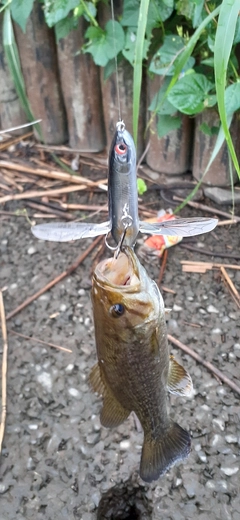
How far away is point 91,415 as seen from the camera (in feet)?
5.45

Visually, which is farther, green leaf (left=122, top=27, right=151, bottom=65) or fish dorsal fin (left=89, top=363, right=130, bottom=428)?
green leaf (left=122, top=27, right=151, bottom=65)

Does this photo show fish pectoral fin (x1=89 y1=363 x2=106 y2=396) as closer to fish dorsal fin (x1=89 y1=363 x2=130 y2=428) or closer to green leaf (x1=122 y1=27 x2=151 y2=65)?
fish dorsal fin (x1=89 y1=363 x2=130 y2=428)

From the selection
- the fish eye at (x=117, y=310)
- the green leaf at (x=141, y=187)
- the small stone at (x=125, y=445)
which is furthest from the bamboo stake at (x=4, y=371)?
the fish eye at (x=117, y=310)

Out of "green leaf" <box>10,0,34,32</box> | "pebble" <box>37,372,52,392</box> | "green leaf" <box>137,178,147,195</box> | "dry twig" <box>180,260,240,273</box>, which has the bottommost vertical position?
"pebble" <box>37,372,52,392</box>

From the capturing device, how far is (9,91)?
2707 millimetres

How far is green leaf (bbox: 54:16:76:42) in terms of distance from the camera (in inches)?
88.2

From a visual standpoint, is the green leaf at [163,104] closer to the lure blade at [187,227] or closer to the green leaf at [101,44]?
the green leaf at [101,44]

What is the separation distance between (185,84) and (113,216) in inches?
50.4

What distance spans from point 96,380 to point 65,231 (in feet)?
1.15

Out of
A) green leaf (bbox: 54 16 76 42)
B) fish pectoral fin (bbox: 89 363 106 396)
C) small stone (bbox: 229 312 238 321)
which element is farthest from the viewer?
green leaf (bbox: 54 16 76 42)

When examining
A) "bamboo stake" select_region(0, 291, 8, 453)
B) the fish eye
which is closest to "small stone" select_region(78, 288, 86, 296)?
"bamboo stake" select_region(0, 291, 8, 453)

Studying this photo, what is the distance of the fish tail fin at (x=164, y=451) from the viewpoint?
1.21 m

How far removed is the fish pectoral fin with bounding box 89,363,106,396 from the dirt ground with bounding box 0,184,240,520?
50cm

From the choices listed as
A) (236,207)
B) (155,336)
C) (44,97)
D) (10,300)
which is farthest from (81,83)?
(155,336)
